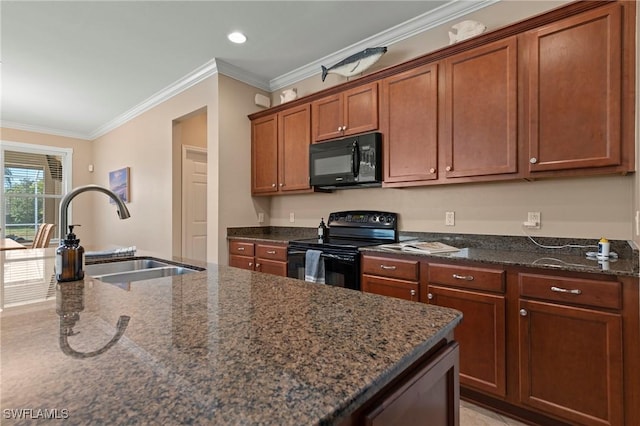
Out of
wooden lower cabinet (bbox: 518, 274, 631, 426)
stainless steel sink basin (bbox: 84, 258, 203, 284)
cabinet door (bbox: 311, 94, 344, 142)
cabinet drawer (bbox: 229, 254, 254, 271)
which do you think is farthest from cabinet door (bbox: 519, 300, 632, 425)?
cabinet drawer (bbox: 229, 254, 254, 271)

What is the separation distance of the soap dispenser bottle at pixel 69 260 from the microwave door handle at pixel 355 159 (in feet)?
6.82

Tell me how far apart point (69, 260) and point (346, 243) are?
6.40 feet

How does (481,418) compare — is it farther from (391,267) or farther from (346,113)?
(346,113)

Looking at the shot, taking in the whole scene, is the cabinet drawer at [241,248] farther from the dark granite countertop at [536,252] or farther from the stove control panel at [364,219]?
the dark granite countertop at [536,252]

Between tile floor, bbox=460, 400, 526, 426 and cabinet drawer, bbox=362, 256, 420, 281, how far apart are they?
81 cm

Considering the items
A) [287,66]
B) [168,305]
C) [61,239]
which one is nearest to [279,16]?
[287,66]

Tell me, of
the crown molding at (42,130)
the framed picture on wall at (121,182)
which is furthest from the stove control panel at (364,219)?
the crown molding at (42,130)

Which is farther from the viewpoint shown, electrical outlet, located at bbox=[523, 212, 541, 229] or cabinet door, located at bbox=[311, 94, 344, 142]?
cabinet door, located at bbox=[311, 94, 344, 142]

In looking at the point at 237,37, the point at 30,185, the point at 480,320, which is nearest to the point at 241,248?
the point at 237,37

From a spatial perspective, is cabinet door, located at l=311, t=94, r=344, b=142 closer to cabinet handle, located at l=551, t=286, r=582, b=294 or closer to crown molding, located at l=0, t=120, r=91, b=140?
cabinet handle, located at l=551, t=286, r=582, b=294

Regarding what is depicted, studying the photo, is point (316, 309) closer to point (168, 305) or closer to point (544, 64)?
point (168, 305)

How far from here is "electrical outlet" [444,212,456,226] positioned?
102 inches

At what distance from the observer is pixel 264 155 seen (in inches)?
145

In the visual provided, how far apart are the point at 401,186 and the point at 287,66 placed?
6.36 ft
